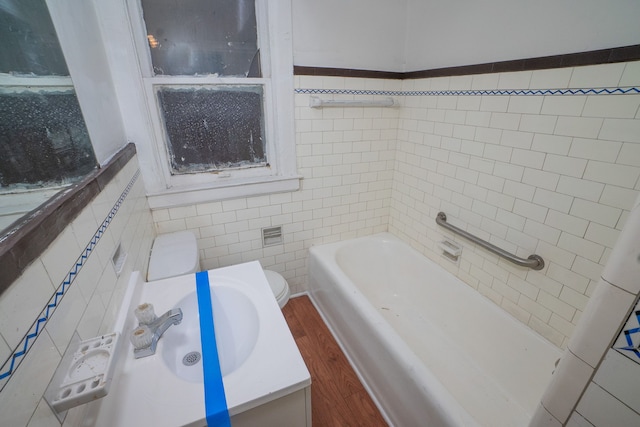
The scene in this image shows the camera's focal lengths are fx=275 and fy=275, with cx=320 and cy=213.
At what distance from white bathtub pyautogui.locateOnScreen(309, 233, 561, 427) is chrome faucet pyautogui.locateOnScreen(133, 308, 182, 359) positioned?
2.99ft

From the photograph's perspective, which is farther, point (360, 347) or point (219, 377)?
point (360, 347)

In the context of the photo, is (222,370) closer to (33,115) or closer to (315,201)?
(33,115)

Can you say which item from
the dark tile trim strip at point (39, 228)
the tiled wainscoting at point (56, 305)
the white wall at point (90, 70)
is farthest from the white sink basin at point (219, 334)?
the white wall at point (90, 70)

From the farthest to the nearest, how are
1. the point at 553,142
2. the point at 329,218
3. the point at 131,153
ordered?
the point at 329,218 < the point at 131,153 < the point at 553,142

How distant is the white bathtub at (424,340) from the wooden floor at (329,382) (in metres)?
0.06

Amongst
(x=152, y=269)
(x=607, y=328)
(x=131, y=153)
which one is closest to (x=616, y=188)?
(x=607, y=328)

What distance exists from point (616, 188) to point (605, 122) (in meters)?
0.25

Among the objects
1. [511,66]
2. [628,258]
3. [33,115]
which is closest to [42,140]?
[33,115]

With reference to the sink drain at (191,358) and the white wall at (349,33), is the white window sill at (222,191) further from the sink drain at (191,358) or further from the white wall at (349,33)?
the sink drain at (191,358)

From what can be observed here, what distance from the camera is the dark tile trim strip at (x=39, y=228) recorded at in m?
0.38

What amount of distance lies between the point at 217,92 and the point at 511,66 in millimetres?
1487

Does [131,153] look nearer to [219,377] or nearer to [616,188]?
[219,377]

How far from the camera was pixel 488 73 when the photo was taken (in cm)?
138

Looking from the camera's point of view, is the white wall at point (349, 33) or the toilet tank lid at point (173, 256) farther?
the white wall at point (349, 33)
